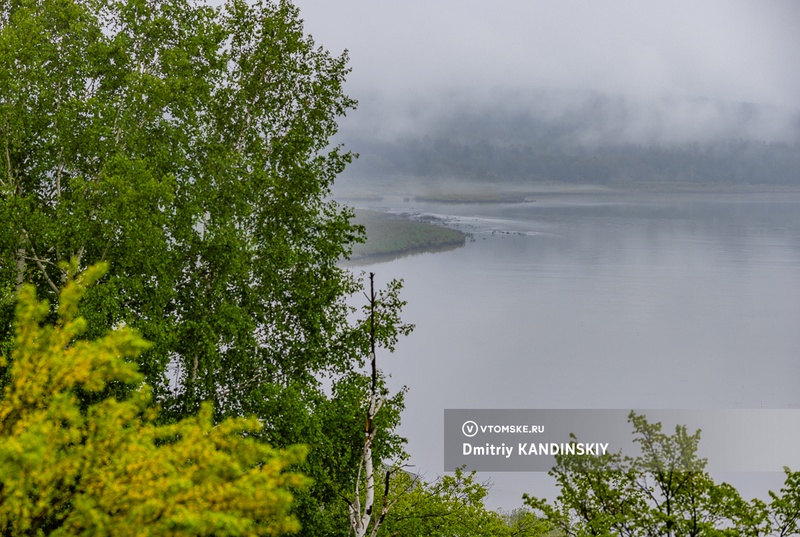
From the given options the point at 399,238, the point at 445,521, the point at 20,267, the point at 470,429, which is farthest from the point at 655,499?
the point at 399,238

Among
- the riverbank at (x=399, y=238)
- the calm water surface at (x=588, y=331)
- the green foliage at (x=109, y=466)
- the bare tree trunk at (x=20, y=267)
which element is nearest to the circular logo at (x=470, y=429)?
the calm water surface at (x=588, y=331)

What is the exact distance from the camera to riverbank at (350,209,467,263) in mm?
124125

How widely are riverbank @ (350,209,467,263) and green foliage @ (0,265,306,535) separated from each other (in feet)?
359

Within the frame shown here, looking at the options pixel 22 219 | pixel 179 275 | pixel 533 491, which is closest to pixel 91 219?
pixel 22 219

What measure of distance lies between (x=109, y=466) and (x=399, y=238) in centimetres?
13303

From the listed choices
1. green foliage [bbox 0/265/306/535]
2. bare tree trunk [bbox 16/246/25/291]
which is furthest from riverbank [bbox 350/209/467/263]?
green foliage [bbox 0/265/306/535]

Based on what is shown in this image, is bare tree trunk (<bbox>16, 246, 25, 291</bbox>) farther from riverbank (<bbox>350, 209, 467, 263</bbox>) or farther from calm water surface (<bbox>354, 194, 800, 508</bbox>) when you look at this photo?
riverbank (<bbox>350, 209, 467, 263</bbox>)

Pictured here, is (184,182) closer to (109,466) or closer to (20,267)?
(20,267)

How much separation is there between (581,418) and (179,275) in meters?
61.0

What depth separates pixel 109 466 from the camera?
4.53 meters

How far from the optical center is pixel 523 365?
78875mm

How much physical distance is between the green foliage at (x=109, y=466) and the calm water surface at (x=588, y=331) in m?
40.2

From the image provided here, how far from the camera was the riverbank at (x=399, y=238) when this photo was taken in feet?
407

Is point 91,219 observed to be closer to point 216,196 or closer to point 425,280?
point 216,196
